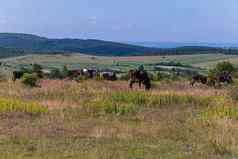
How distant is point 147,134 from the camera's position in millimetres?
12602

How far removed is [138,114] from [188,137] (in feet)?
13.8

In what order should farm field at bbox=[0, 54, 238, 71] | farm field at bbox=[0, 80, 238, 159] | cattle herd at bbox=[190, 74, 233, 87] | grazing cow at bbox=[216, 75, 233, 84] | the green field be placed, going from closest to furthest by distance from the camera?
farm field at bbox=[0, 80, 238, 159]
cattle herd at bbox=[190, 74, 233, 87]
grazing cow at bbox=[216, 75, 233, 84]
the green field
farm field at bbox=[0, 54, 238, 71]

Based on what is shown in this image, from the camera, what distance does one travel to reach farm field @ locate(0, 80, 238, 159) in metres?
10.4

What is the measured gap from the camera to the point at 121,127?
13539mm

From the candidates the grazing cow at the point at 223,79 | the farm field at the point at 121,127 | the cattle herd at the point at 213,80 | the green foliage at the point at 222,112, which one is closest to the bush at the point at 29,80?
the farm field at the point at 121,127

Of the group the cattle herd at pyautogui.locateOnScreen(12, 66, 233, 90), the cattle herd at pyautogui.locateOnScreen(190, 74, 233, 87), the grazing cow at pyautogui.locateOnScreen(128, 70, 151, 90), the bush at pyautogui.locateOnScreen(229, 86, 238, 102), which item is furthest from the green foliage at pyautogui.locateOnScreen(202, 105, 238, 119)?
the cattle herd at pyautogui.locateOnScreen(190, 74, 233, 87)

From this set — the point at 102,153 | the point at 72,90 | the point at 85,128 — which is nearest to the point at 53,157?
the point at 102,153

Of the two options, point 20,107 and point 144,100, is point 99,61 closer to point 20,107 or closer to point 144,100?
point 144,100

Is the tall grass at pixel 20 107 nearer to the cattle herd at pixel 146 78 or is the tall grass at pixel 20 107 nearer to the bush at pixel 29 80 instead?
the cattle herd at pixel 146 78

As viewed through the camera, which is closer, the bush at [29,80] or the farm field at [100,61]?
the bush at [29,80]

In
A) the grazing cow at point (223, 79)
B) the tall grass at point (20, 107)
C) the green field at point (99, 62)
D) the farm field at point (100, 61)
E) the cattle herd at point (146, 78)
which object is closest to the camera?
the tall grass at point (20, 107)

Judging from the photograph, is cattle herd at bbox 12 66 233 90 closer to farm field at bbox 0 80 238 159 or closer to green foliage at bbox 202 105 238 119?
farm field at bbox 0 80 238 159

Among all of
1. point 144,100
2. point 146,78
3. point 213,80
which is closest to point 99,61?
point 213,80

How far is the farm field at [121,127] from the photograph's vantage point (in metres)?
10.4
